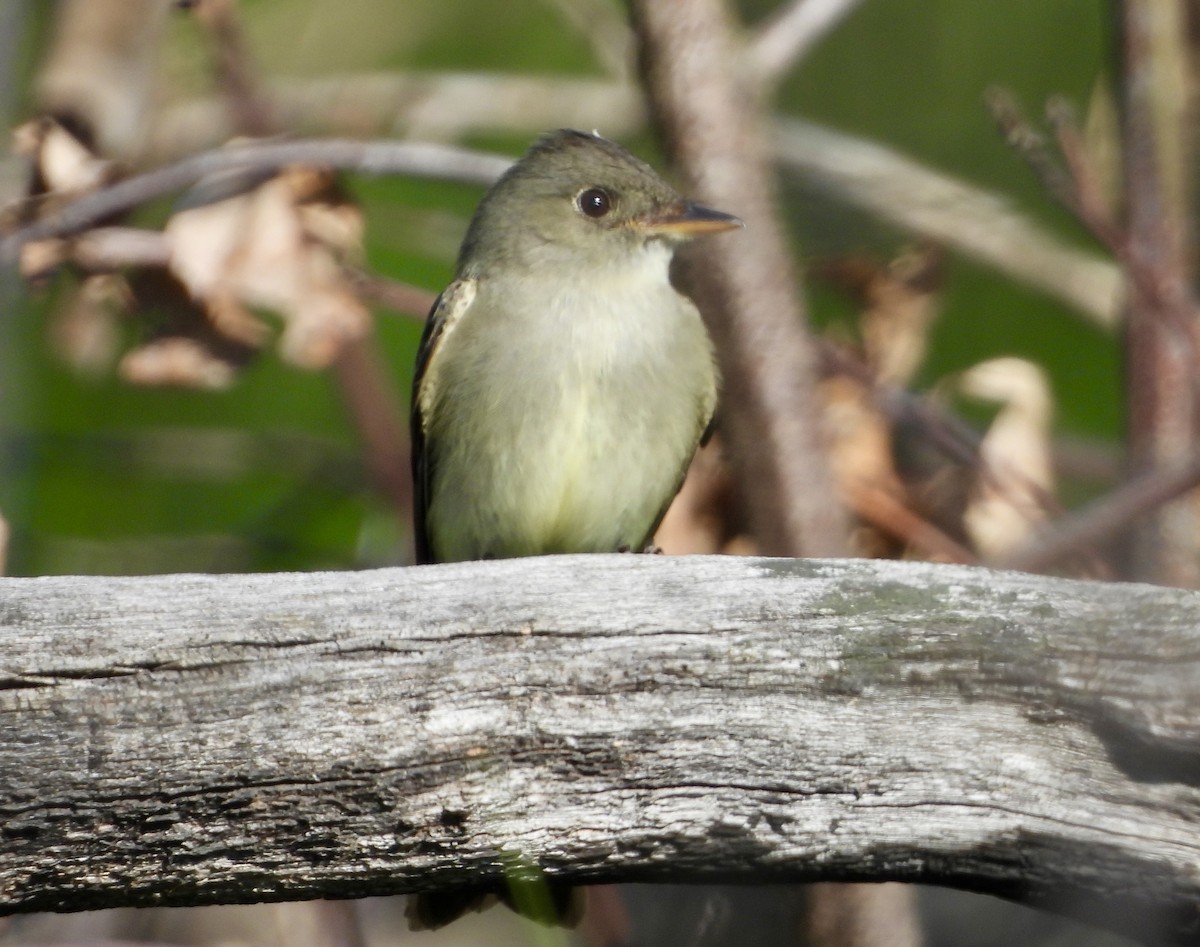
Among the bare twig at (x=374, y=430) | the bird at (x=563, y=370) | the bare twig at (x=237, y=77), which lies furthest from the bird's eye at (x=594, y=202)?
the bare twig at (x=237, y=77)

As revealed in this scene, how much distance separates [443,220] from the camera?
20.2 ft

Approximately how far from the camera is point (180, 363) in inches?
166

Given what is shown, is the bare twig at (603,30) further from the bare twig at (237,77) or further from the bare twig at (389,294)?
the bare twig at (389,294)

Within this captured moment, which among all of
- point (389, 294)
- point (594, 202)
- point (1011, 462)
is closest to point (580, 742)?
point (594, 202)

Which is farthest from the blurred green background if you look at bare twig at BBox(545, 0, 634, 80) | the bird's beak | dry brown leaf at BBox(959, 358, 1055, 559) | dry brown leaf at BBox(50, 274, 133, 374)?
the bird's beak

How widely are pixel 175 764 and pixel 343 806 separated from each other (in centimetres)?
26

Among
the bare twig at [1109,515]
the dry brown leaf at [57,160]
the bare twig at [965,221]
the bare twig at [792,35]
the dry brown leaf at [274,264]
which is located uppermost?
the bare twig at [965,221]

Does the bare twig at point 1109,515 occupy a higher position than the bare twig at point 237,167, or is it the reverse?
the bare twig at point 237,167

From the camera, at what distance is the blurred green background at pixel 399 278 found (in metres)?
5.57

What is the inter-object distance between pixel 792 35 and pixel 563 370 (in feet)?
4.09

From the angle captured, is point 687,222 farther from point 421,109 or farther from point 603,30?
point 603,30

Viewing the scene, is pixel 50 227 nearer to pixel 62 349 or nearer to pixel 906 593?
pixel 62 349

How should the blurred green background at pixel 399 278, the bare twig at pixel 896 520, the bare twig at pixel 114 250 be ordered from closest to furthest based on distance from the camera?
the bare twig at pixel 114 250 → the bare twig at pixel 896 520 → the blurred green background at pixel 399 278

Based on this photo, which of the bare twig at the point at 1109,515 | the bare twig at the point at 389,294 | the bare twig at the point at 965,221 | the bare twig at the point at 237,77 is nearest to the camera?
the bare twig at the point at 1109,515
